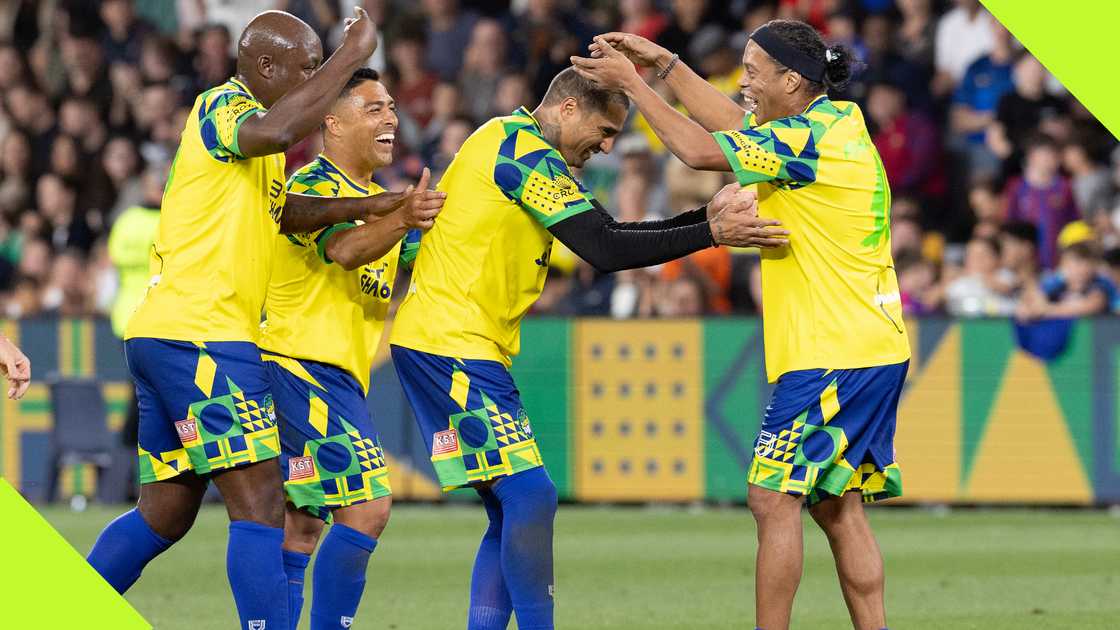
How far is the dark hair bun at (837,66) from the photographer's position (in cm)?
625

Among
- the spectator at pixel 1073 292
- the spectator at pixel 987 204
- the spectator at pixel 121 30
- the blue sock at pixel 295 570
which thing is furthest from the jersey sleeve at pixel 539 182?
the spectator at pixel 121 30

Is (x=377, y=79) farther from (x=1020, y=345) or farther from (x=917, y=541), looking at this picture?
(x=1020, y=345)

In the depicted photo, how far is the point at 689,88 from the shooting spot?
22.1 ft

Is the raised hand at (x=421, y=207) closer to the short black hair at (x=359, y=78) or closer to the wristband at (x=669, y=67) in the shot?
the short black hair at (x=359, y=78)

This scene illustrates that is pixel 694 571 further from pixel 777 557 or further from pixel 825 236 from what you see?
pixel 825 236

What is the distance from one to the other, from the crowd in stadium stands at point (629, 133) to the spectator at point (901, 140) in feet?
0.06

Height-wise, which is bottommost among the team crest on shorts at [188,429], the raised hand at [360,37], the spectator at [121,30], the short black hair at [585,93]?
the team crest on shorts at [188,429]

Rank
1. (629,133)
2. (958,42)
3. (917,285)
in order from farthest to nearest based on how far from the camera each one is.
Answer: (629,133)
(958,42)
(917,285)

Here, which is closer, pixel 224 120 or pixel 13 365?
pixel 13 365

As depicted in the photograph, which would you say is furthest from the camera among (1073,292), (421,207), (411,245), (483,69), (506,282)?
(483,69)

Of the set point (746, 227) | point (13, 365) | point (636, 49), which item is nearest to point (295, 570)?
point (13, 365)

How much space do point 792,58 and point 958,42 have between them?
9.60 m

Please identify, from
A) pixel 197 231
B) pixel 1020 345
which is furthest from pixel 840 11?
pixel 197 231

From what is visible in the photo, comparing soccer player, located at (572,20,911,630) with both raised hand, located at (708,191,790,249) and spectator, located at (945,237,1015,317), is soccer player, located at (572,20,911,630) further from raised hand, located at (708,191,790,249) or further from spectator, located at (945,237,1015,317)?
spectator, located at (945,237,1015,317)
